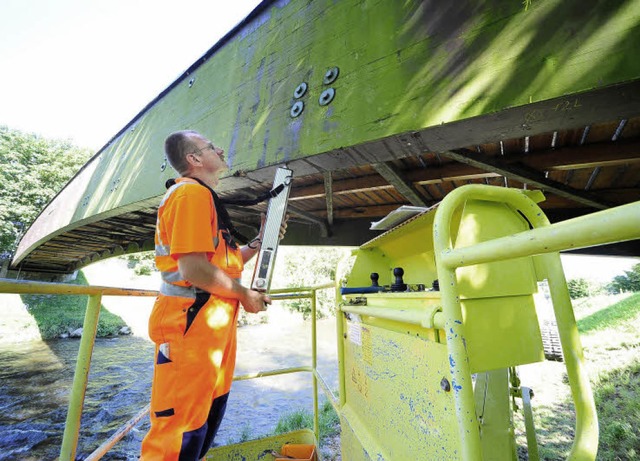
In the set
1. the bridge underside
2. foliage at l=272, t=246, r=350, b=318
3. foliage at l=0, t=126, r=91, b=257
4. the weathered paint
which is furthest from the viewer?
foliage at l=272, t=246, r=350, b=318

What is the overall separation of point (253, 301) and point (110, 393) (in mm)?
9017

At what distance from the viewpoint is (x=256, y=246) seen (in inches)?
87.7

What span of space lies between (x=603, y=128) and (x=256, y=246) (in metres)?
3.03

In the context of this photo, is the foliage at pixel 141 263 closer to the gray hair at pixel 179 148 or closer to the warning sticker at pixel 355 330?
the gray hair at pixel 179 148

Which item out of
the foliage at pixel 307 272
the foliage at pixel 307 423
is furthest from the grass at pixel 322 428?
the foliage at pixel 307 272

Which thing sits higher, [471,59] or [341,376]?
[471,59]

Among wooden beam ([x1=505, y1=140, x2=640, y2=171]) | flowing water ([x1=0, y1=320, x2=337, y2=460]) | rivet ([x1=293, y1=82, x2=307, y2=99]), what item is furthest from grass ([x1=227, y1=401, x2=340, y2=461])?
rivet ([x1=293, y1=82, x2=307, y2=99])

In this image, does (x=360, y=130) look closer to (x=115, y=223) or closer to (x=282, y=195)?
(x=282, y=195)

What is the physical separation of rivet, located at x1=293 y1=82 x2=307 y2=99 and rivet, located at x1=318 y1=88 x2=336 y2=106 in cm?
28

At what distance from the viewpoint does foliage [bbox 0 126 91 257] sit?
1881cm

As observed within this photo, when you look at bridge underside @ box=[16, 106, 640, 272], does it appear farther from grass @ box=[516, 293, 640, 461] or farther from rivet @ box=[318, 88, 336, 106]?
grass @ box=[516, 293, 640, 461]

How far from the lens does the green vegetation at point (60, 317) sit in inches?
595

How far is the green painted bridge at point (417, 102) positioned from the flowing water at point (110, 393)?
4.49m

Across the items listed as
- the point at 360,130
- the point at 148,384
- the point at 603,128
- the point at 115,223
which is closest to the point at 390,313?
the point at 360,130
